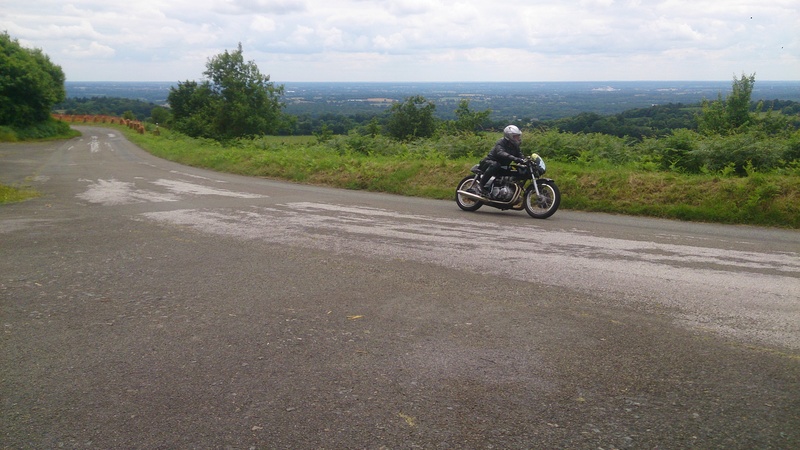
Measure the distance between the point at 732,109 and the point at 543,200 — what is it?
876 inches

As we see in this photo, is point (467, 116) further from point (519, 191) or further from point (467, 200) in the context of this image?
point (519, 191)

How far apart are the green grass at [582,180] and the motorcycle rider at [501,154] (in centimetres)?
216

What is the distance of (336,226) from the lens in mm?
10523

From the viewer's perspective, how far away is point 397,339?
5.17 m

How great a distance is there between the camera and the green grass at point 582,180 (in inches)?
476

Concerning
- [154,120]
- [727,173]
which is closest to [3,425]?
[727,173]

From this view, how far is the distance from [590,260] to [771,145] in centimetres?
924

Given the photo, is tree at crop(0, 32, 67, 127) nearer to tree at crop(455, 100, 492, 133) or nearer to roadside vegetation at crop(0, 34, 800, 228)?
roadside vegetation at crop(0, 34, 800, 228)

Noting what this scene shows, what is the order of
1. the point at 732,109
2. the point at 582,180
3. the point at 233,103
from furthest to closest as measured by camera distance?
the point at 233,103, the point at 732,109, the point at 582,180

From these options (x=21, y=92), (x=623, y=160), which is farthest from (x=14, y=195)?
(x=21, y=92)

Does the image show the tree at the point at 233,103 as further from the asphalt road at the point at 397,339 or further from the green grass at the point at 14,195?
the asphalt road at the point at 397,339

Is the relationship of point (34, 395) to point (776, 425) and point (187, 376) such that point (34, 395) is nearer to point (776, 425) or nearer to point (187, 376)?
point (187, 376)

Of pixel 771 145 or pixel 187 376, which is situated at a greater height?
pixel 771 145

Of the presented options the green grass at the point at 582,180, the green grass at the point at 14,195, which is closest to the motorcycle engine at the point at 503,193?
the green grass at the point at 582,180
